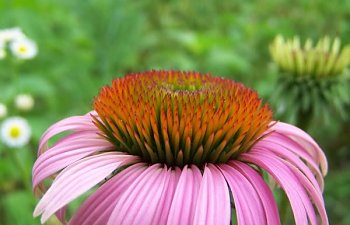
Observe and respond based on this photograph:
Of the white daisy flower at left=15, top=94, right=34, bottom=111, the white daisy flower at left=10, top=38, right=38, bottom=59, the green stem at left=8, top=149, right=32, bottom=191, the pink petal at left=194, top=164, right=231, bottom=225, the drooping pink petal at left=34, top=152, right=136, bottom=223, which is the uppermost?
the white daisy flower at left=10, top=38, right=38, bottom=59

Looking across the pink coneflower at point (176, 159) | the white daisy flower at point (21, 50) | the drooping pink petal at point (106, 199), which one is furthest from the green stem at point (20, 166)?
the drooping pink petal at point (106, 199)

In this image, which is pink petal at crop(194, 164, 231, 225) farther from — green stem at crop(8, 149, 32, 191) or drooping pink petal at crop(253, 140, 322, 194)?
green stem at crop(8, 149, 32, 191)

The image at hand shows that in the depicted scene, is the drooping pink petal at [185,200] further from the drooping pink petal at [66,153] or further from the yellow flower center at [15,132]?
the yellow flower center at [15,132]

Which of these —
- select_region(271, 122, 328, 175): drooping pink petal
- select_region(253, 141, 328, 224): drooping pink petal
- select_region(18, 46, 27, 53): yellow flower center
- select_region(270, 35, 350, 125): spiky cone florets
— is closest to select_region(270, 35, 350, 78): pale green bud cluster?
select_region(270, 35, 350, 125): spiky cone florets

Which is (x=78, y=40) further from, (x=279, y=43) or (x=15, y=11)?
(x=279, y=43)

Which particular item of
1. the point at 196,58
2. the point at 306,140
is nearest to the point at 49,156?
the point at 306,140

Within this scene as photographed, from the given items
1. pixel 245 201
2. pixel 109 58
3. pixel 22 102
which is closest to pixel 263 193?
pixel 245 201

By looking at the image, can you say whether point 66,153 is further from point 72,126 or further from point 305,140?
point 305,140
